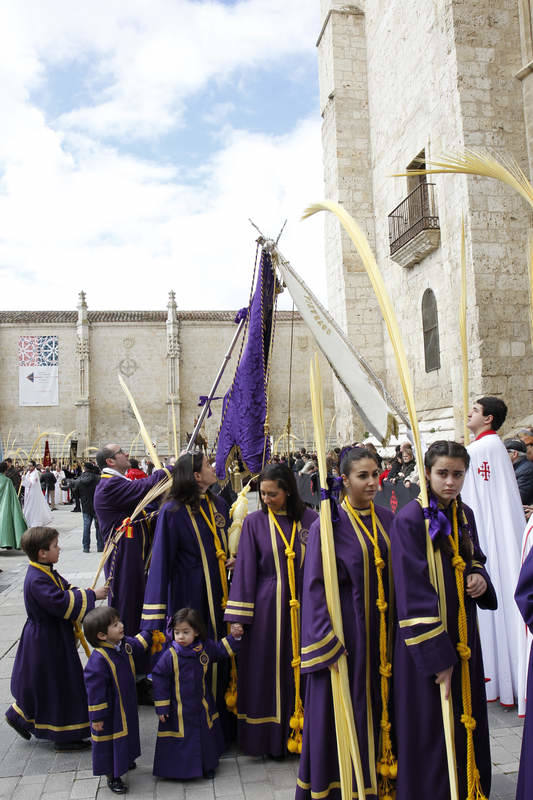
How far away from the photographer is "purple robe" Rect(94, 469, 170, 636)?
14.4 ft

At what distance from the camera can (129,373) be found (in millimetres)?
37750

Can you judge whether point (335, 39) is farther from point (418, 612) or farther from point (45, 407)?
point (45, 407)

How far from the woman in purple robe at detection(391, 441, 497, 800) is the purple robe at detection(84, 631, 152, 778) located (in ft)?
4.66

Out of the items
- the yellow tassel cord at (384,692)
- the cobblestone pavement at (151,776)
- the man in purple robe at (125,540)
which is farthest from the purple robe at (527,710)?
the man in purple robe at (125,540)

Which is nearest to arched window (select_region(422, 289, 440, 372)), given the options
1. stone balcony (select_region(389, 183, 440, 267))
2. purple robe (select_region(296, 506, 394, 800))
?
stone balcony (select_region(389, 183, 440, 267))

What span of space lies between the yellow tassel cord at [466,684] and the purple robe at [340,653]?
36 centimetres

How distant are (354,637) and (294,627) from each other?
707 mm

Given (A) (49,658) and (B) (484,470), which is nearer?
(A) (49,658)

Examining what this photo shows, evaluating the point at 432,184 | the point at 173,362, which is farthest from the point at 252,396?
the point at 173,362

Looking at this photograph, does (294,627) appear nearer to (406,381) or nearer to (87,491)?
(406,381)

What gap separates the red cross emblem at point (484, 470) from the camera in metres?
4.12

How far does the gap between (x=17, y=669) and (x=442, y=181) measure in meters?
10.5

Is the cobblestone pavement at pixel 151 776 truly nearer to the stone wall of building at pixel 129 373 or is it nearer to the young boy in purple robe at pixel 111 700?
the young boy in purple robe at pixel 111 700

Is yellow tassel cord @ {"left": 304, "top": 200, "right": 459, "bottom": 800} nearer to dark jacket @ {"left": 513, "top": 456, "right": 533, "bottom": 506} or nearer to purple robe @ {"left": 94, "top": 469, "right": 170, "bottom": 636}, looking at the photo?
purple robe @ {"left": 94, "top": 469, "right": 170, "bottom": 636}
